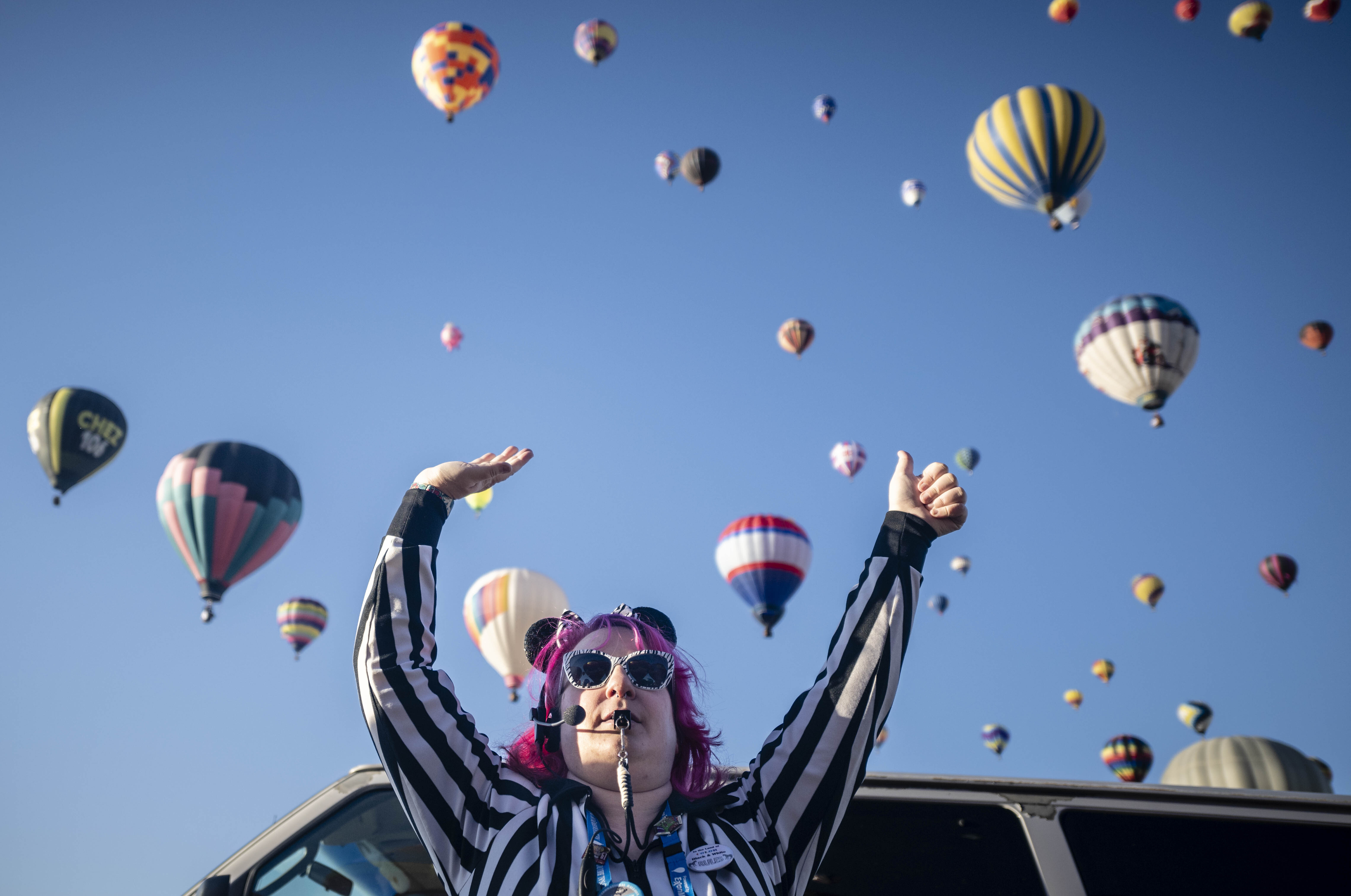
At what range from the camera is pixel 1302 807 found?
343cm

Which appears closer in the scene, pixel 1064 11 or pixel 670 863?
pixel 670 863

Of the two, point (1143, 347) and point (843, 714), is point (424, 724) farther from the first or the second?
point (1143, 347)

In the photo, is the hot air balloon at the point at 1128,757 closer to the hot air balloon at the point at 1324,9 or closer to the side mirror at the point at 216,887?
Result: the hot air balloon at the point at 1324,9

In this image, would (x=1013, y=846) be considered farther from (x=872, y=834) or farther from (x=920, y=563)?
(x=920, y=563)

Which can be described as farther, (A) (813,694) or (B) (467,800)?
(A) (813,694)

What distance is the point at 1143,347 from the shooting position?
2042 cm

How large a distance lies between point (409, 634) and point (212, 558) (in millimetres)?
17050

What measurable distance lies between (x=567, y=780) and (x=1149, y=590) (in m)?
35.1

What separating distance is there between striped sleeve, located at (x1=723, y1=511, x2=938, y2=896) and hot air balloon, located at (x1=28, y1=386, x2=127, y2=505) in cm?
2263

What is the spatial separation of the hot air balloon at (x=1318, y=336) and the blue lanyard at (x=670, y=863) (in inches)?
1402

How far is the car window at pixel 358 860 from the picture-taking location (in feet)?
10.1

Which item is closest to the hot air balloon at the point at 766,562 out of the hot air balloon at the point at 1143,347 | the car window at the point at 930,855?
the hot air balloon at the point at 1143,347

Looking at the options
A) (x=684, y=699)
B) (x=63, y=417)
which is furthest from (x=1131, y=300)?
(x=63, y=417)

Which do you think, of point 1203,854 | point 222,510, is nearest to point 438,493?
point 1203,854
